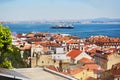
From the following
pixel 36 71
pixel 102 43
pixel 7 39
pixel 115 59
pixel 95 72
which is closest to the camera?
pixel 36 71

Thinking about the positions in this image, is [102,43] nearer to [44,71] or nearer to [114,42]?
[114,42]

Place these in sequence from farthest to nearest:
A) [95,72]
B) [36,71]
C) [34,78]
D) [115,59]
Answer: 1. [115,59]
2. [95,72]
3. [36,71]
4. [34,78]

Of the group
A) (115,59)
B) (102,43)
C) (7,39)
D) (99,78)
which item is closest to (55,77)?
(7,39)

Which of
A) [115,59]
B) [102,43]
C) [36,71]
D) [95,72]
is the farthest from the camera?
[102,43]

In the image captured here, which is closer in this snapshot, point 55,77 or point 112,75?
point 55,77

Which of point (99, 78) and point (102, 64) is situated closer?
point (99, 78)

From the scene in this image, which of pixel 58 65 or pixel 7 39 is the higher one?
pixel 7 39

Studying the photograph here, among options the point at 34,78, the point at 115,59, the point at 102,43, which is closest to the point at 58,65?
the point at 115,59

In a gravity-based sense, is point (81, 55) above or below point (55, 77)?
below

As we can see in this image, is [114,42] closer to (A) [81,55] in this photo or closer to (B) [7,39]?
(A) [81,55]

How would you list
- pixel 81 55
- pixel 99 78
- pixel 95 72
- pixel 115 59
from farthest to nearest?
pixel 81 55
pixel 115 59
pixel 95 72
pixel 99 78
